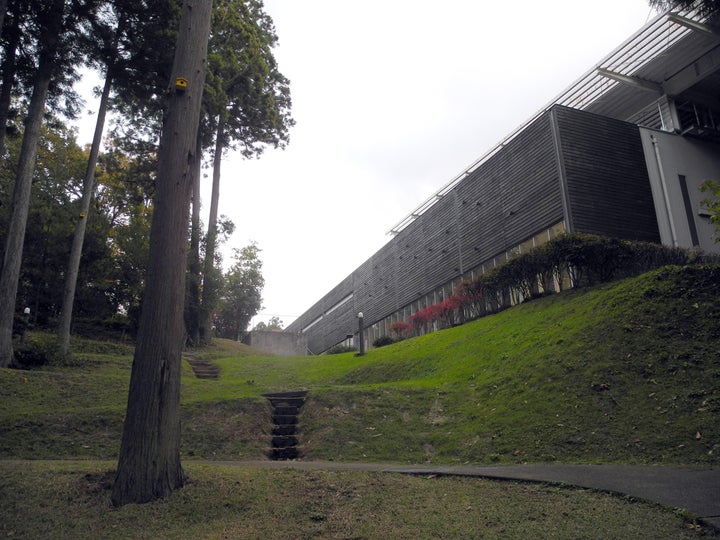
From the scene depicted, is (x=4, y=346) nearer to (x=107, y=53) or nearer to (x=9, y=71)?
(x=9, y=71)

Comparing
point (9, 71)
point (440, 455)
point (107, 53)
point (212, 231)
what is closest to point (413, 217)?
point (212, 231)

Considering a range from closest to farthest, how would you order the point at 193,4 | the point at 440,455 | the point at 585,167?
the point at 193,4 → the point at 440,455 → the point at 585,167

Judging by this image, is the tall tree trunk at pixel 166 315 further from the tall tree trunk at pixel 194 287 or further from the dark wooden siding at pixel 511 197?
the tall tree trunk at pixel 194 287

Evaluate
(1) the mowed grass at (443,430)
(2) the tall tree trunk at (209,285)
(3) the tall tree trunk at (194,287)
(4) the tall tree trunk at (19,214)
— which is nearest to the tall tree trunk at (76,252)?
(1) the mowed grass at (443,430)

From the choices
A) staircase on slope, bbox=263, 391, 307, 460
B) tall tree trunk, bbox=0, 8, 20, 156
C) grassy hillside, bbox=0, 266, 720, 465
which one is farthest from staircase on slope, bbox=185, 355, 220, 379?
tall tree trunk, bbox=0, 8, 20, 156

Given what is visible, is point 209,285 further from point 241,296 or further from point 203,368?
point 241,296

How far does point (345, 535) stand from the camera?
14.1 feet

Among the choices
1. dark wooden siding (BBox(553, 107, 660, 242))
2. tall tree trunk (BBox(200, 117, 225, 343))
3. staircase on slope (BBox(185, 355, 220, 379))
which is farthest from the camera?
tall tree trunk (BBox(200, 117, 225, 343))

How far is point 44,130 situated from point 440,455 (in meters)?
27.8

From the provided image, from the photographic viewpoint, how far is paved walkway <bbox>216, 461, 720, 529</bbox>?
15.1ft

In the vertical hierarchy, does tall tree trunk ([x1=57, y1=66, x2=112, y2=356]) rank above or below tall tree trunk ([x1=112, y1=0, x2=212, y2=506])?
above

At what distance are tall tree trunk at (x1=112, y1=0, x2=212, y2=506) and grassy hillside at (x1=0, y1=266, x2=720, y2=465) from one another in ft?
12.6

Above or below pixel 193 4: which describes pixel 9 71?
above

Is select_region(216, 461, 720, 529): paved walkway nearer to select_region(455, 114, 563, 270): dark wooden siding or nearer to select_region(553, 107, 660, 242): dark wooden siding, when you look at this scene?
select_region(553, 107, 660, 242): dark wooden siding
